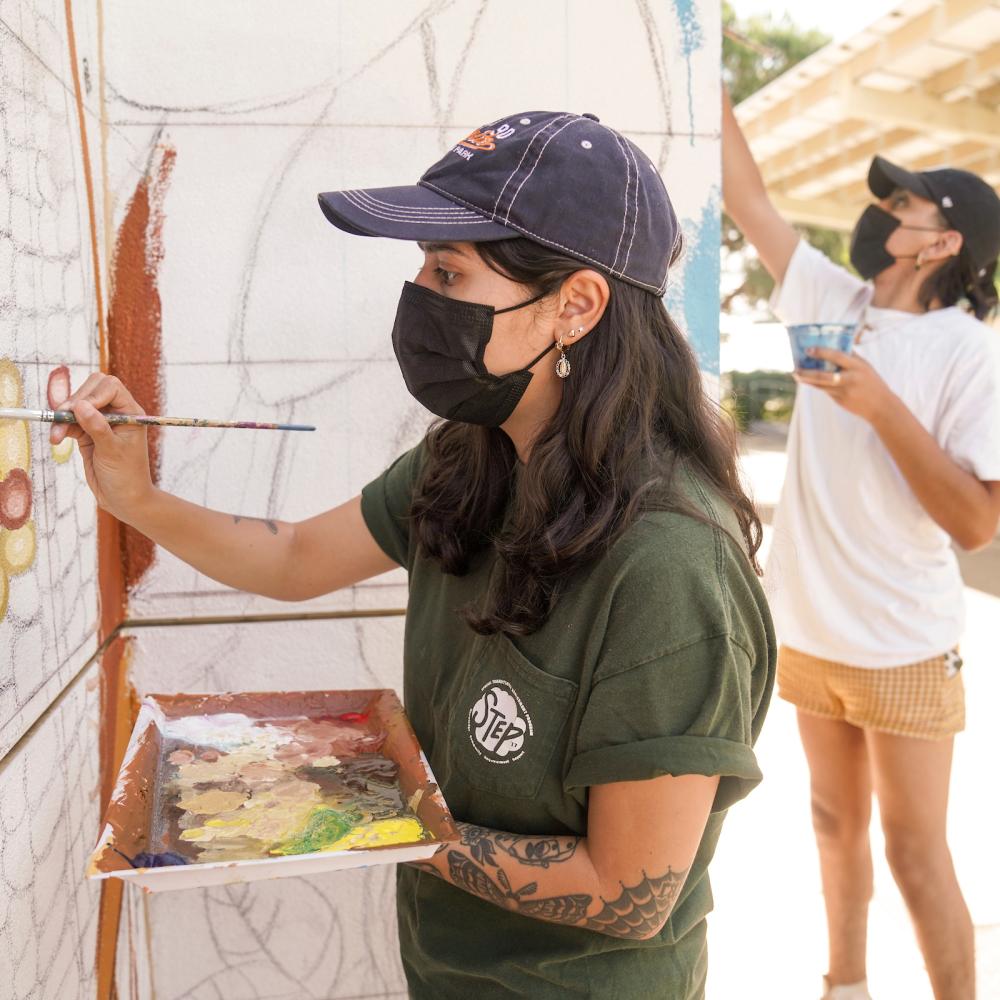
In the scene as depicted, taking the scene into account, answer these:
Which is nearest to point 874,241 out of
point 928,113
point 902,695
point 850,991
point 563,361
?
point 902,695

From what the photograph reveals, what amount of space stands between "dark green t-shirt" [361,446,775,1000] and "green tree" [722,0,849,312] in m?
16.7

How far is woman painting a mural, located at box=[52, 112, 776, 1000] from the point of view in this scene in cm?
127

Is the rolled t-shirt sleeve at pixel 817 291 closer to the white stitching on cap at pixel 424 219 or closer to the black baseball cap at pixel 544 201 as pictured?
the black baseball cap at pixel 544 201

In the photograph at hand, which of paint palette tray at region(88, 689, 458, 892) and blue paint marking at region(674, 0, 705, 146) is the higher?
blue paint marking at region(674, 0, 705, 146)

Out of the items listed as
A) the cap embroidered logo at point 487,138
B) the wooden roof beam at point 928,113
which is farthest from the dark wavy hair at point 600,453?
the wooden roof beam at point 928,113

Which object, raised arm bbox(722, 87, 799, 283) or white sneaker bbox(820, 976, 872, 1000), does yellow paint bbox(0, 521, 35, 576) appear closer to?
raised arm bbox(722, 87, 799, 283)

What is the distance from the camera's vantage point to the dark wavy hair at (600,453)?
1354 millimetres

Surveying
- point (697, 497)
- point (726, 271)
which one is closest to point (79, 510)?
point (697, 497)

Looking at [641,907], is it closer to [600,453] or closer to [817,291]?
[600,453]

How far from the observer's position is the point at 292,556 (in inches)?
72.5

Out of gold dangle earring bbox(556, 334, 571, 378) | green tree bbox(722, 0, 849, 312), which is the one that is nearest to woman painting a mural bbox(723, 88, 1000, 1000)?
gold dangle earring bbox(556, 334, 571, 378)

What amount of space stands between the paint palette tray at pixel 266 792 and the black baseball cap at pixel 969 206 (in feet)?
6.44

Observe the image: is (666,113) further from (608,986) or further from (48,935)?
(48,935)

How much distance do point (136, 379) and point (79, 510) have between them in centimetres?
44
